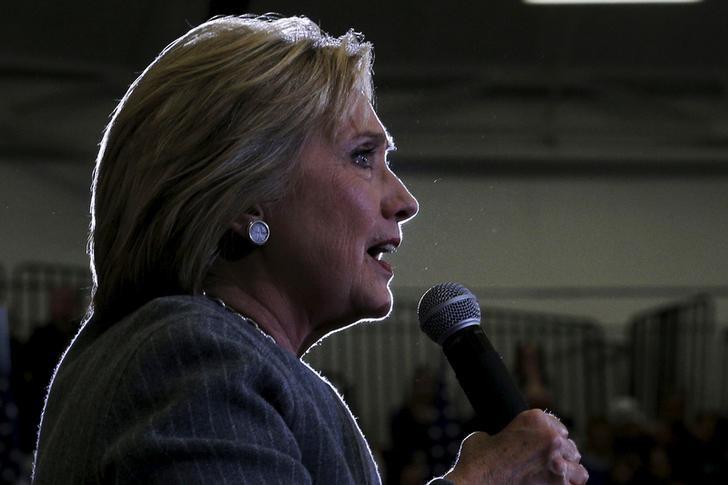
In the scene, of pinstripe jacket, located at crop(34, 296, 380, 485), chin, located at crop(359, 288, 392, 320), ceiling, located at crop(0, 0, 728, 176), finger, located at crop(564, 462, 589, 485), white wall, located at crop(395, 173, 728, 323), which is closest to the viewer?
pinstripe jacket, located at crop(34, 296, 380, 485)

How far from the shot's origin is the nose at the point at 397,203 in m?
1.12

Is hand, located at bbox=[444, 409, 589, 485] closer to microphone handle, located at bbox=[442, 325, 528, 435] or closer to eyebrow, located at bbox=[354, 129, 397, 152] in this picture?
microphone handle, located at bbox=[442, 325, 528, 435]

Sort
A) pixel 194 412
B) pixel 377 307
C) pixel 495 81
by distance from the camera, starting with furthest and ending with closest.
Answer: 1. pixel 495 81
2. pixel 377 307
3. pixel 194 412

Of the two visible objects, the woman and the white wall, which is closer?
the woman

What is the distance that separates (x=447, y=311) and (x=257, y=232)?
178 mm

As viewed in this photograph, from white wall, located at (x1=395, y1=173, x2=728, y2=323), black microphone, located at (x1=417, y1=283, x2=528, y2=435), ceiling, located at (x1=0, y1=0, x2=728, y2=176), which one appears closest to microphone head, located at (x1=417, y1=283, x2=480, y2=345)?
black microphone, located at (x1=417, y1=283, x2=528, y2=435)

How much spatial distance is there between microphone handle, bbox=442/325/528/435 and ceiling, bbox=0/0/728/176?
19.4 ft

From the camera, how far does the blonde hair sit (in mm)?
1025

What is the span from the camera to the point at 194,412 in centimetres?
88

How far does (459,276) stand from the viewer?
27.8 feet

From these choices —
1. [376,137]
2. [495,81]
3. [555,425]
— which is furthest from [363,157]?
[495,81]

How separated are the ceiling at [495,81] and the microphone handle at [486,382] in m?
5.91

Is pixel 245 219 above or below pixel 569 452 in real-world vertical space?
above

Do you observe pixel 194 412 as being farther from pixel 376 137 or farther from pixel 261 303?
pixel 376 137
